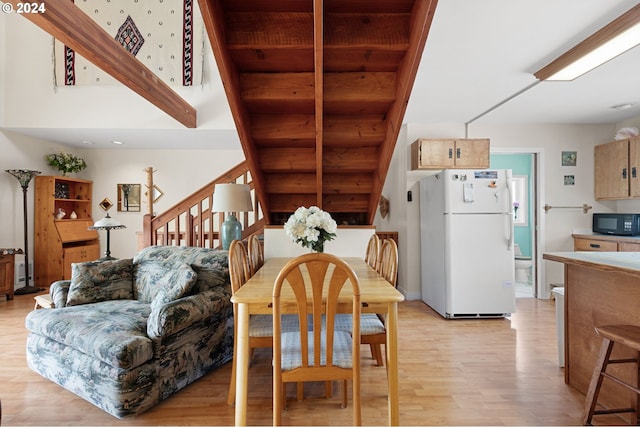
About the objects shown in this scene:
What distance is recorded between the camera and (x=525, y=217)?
6426mm

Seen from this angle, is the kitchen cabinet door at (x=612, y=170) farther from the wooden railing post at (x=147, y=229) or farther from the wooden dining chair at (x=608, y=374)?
the wooden railing post at (x=147, y=229)

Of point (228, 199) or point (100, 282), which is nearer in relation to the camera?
point (100, 282)

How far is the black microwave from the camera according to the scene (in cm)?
373

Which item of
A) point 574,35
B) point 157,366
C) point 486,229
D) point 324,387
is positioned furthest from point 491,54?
point 157,366

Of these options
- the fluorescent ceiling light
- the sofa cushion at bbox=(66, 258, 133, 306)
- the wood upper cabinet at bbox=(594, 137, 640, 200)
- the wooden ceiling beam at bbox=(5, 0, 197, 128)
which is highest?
the wooden ceiling beam at bbox=(5, 0, 197, 128)

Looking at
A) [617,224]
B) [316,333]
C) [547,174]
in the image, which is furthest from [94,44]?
[617,224]

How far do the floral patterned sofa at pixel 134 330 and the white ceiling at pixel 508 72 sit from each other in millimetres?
2389

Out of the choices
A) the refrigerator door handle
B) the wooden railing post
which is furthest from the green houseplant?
the refrigerator door handle

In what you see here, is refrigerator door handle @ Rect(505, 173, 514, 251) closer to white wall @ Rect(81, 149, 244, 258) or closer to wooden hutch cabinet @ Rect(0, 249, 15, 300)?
white wall @ Rect(81, 149, 244, 258)

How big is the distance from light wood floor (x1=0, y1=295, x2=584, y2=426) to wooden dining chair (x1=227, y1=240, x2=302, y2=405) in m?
0.20

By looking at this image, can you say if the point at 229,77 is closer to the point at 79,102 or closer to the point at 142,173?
the point at 79,102

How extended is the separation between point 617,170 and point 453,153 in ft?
6.66

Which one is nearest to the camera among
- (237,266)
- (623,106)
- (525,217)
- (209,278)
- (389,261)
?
(237,266)

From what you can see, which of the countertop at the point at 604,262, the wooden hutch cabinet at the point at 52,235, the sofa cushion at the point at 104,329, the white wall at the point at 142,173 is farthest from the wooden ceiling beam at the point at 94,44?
the countertop at the point at 604,262
